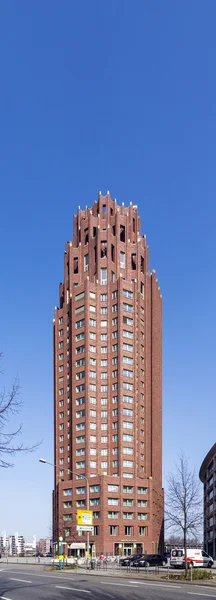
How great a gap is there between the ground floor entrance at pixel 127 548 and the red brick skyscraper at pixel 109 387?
0.27m

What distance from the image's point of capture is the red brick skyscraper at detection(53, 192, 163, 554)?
453ft

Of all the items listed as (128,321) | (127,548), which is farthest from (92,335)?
(127,548)

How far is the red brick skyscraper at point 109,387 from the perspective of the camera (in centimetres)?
13800

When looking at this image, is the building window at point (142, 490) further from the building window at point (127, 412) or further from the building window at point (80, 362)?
the building window at point (80, 362)

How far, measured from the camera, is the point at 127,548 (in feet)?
439

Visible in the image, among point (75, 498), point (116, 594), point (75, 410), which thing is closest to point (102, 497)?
point (75, 498)

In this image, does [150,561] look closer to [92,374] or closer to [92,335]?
[92,374]

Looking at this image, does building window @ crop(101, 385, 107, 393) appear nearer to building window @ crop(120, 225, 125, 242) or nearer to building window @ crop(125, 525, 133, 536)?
building window @ crop(125, 525, 133, 536)

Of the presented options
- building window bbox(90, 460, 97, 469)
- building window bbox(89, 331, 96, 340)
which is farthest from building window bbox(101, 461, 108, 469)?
building window bbox(89, 331, 96, 340)

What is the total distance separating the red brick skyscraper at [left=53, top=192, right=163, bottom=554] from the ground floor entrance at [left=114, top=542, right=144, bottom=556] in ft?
0.89

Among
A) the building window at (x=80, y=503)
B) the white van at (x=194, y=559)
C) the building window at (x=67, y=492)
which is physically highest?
the building window at (x=67, y=492)

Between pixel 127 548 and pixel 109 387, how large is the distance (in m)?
32.4

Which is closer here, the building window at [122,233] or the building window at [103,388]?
the building window at [103,388]

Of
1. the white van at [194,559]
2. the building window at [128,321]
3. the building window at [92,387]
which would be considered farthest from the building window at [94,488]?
the white van at [194,559]
